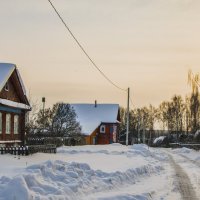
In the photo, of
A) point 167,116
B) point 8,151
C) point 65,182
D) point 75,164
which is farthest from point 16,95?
point 167,116

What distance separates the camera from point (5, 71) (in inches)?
1163

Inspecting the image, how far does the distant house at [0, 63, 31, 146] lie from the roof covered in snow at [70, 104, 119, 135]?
33.3 meters

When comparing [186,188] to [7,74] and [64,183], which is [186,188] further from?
[7,74]

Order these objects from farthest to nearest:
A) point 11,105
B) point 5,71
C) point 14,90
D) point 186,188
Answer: point 14,90
point 11,105
point 5,71
point 186,188

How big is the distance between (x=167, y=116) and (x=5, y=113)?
81186 millimetres

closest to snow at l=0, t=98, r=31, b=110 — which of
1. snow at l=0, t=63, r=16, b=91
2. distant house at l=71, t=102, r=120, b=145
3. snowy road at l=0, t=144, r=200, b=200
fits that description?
snow at l=0, t=63, r=16, b=91

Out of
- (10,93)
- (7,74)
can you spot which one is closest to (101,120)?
(10,93)

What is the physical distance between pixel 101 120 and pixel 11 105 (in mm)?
40283

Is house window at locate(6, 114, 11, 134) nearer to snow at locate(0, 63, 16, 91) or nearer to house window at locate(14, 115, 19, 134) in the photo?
house window at locate(14, 115, 19, 134)

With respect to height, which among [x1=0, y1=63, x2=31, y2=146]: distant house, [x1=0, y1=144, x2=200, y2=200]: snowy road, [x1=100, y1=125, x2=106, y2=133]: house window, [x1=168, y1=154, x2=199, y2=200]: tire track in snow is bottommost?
[x1=168, y1=154, x2=199, y2=200]: tire track in snow

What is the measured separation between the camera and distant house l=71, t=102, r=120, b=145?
6869cm

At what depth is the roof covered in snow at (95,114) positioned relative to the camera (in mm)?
68300

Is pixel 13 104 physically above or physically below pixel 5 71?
below

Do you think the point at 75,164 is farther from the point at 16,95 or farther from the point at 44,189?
the point at 16,95
